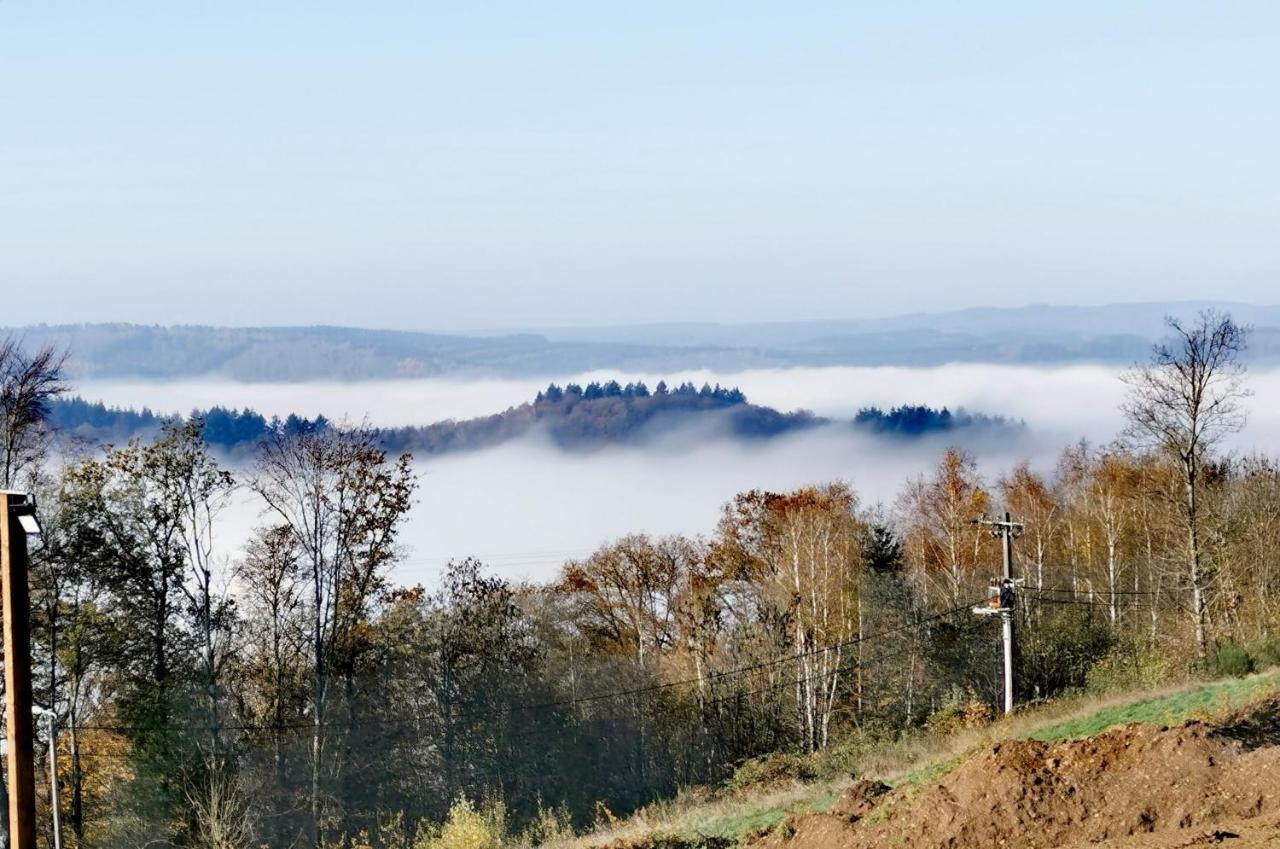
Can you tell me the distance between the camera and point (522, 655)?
51.3m

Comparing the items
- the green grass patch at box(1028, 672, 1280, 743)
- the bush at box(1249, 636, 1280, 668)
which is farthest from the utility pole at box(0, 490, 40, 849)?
the bush at box(1249, 636, 1280, 668)

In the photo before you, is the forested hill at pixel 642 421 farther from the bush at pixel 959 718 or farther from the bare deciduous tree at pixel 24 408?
the bare deciduous tree at pixel 24 408

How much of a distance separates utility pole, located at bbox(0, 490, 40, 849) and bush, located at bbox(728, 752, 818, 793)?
76.8 ft

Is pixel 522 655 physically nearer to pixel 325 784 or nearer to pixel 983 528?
pixel 325 784

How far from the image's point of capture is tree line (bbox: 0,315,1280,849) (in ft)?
118

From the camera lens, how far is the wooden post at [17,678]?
42.1 ft

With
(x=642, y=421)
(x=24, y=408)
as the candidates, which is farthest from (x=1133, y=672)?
(x=642, y=421)

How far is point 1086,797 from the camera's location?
65.1 feet

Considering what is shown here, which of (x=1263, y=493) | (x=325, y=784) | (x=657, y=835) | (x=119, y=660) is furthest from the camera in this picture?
(x=1263, y=493)

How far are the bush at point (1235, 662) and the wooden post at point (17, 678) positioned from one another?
29104 mm

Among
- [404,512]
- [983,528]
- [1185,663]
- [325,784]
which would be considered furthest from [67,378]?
[983,528]

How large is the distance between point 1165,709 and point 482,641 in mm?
27398

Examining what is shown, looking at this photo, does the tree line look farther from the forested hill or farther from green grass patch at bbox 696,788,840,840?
the forested hill

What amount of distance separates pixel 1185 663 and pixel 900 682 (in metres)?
17.9
